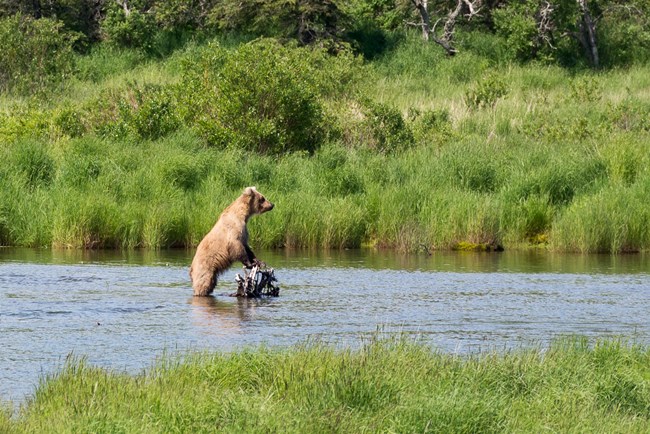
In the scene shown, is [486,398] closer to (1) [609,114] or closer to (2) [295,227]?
(2) [295,227]

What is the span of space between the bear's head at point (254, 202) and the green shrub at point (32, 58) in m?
19.7

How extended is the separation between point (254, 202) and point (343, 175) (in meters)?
9.18

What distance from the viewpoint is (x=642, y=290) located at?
53.1ft

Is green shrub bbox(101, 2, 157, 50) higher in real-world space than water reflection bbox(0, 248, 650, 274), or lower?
higher

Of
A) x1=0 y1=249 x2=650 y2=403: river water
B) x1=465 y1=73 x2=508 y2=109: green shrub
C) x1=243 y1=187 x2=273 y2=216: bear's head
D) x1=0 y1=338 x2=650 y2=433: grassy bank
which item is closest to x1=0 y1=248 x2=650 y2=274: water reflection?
x1=0 y1=249 x2=650 y2=403: river water

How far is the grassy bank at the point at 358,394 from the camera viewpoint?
24.5 ft

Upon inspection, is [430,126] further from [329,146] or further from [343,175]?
[343,175]

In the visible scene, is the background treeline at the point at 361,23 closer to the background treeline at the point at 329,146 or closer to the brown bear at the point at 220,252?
the background treeline at the point at 329,146

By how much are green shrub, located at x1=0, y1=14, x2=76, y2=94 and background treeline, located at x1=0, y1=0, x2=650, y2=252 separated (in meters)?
0.06

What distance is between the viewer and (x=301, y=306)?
14.2 meters

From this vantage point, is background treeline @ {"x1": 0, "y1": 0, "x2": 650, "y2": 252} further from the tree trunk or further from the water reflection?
the tree trunk

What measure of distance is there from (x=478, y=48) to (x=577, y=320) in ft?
94.0

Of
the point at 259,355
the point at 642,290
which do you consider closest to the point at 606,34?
the point at 642,290

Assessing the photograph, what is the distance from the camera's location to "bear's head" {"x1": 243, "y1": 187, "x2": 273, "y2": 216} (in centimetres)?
1518
